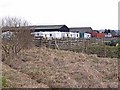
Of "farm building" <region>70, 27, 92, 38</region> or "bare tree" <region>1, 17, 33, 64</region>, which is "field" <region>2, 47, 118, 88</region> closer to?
"bare tree" <region>1, 17, 33, 64</region>

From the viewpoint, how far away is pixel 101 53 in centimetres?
1994

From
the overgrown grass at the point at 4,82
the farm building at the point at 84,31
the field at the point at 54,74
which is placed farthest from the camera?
the farm building at the point at 84,31

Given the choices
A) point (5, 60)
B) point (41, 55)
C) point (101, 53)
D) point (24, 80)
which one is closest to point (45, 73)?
point (24, 80)

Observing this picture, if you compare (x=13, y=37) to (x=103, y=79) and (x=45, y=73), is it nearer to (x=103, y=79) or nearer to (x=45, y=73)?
(x=45, y=73)

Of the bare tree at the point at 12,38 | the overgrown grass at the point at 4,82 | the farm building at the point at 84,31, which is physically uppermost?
the bare tree at the point at 12,38

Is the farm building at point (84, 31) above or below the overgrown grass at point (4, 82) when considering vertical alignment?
below

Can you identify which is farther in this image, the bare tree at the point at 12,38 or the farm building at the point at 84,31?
the farm building at the point at 84,31

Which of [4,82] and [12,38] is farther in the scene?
[12,38]

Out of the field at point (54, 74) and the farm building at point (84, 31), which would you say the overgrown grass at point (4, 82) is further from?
the farm building at point (84, 31)

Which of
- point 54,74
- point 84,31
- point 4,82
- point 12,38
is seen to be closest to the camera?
point 4,82

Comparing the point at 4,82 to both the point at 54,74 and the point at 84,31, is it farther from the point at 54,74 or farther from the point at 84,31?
the point at 84,31

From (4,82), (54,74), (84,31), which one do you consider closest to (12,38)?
(54,74)

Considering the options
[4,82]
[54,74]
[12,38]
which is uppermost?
[12,38]

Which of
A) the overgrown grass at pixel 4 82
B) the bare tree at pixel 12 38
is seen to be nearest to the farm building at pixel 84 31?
the bare tree at pixel 12 38
